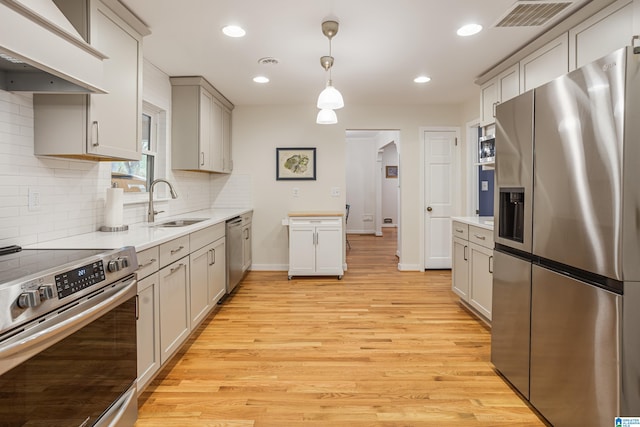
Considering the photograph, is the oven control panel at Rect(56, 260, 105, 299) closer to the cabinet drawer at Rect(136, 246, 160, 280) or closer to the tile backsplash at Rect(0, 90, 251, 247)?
the cabinet drawer at Rect(136, 246, 160, 280)

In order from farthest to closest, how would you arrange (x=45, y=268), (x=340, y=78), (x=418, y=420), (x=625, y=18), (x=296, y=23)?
(x=340, y=78) < (x=296, y=23) < (x=625, y=18) < (x=418, y=420) < (x=45, y=268)

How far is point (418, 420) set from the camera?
73.4 inches

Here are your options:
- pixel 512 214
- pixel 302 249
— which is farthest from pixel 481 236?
pixel 302 249

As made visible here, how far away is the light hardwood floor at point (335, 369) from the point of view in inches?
75.3

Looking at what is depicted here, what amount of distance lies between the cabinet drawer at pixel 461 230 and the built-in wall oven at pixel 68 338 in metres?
2.86

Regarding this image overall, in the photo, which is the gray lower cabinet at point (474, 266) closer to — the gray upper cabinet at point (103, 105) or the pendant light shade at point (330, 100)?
the pendant light shade at point (330, 100)

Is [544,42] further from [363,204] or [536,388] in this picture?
[363,204]

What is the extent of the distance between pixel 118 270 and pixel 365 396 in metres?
1.52

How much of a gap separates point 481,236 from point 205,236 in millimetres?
2411

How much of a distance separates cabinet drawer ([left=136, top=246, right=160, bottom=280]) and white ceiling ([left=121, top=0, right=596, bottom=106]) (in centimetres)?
165

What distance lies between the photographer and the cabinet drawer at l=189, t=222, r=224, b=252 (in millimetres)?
2768

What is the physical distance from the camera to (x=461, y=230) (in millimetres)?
3557

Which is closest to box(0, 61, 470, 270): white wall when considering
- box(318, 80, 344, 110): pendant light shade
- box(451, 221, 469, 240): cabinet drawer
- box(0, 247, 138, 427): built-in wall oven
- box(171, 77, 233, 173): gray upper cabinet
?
box(171, 77, 233, 173): gray upper cabinet

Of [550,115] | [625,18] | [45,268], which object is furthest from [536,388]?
[45,268]
